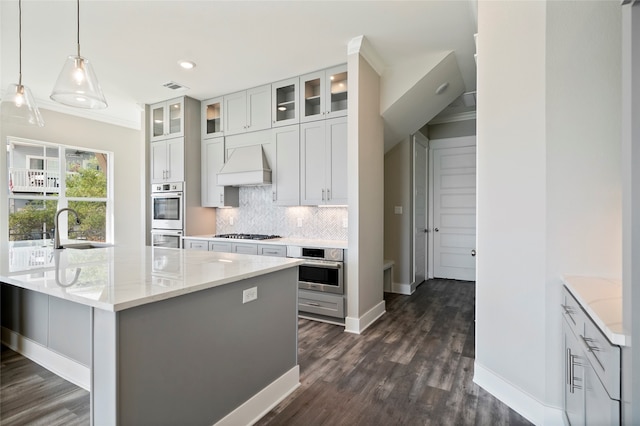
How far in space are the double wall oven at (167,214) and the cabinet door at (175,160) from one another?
11cm

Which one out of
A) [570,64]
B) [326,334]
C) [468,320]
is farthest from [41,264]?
[468,320]

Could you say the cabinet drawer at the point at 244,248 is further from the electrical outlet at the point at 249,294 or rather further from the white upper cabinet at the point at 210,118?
the electrical outlet at the point at 249,294

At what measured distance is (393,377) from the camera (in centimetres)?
239

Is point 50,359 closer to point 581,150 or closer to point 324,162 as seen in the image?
point 324,162

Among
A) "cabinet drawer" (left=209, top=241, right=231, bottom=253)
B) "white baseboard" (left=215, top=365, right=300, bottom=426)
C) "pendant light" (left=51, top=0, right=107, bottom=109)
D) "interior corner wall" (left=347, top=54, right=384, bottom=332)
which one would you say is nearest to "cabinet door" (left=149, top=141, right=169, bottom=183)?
"cabinet drawer" (left=209, top=241, right=231, bottom=253)

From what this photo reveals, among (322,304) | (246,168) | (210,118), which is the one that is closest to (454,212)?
(322,304)

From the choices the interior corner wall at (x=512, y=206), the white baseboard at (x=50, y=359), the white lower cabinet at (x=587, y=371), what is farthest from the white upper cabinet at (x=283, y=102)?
the white lower cabinet at (x=587, y=371)

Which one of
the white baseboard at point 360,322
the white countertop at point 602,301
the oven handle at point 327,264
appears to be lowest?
the white baseboard at point 360,322

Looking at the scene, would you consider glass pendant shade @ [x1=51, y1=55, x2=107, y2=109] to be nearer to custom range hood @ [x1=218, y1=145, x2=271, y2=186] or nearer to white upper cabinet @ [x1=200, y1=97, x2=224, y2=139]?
custom range hood @ [x1=218, y1=145, x2=271, y2=186]

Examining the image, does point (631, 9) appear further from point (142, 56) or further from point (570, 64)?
point (142, 56)

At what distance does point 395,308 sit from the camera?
161 inches

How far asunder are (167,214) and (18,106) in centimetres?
266

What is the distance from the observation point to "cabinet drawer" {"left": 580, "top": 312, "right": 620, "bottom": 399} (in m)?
1.07

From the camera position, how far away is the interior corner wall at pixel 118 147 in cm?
505
